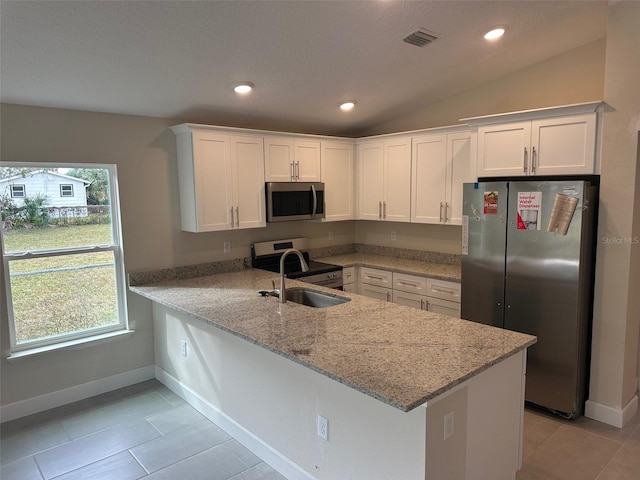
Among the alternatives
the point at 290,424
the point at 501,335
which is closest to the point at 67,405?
the point at 290,424

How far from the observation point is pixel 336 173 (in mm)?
4711

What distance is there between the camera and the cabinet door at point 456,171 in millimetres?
3938

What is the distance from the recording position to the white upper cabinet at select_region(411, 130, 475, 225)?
157 inches

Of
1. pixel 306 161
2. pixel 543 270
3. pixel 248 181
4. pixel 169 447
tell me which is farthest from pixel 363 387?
pixel 306 161

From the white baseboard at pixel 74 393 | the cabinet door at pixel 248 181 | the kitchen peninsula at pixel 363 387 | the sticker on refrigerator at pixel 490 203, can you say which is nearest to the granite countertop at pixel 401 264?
the sticker on refrigerator at pixel 490 203

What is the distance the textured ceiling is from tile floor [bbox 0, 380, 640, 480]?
2.34 metres

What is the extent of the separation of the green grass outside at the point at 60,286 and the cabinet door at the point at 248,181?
1.12 m

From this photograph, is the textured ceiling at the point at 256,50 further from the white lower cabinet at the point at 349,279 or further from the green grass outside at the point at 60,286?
the white lower cabinet at the point at 349,279

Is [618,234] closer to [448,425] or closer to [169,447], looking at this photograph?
[448,425]

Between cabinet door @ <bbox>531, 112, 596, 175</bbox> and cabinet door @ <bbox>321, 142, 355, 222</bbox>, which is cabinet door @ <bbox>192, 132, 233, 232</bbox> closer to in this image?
cabinet door @ <bbox>321, 142, 355, 222</bbox>

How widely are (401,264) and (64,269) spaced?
3.08 meters

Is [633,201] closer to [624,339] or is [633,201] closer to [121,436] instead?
[624,339]

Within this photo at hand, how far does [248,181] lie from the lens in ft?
13.0

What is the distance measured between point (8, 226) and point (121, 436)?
1.70 m
